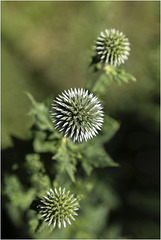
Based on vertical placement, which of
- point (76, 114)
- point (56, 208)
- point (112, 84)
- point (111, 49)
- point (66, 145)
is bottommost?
point (56, 208)

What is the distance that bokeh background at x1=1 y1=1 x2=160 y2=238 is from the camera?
5.40m

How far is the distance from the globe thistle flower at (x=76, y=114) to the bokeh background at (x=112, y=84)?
7.87 feet

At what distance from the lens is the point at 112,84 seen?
6.07m

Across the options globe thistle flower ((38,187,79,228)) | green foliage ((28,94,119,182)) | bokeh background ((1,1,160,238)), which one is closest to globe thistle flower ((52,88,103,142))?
green foliage ((28,94,119,182))

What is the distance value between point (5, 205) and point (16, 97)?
2405 mm

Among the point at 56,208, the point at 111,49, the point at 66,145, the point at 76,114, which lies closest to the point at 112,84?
the point at 111,49

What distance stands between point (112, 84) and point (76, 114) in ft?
11.3

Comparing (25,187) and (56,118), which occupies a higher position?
(56,118)

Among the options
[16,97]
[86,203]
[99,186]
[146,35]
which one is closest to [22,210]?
[86,203]

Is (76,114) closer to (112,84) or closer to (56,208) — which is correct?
(56,208)

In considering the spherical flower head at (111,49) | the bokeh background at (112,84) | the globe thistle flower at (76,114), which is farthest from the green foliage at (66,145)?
the bokeh background at (112,84)

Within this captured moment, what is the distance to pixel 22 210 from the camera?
4.20 metres

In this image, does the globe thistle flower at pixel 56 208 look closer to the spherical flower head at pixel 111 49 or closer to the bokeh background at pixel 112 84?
the spherical flower head at pixel 111 49

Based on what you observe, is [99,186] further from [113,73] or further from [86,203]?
[113,73]
